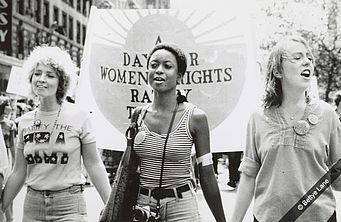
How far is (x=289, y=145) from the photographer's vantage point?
94.2 inches

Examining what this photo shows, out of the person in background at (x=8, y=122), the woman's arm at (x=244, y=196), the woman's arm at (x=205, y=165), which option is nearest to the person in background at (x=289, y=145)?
the woman's arm at (x=244, y=196)

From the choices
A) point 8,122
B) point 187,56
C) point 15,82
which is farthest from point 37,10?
point 187,56

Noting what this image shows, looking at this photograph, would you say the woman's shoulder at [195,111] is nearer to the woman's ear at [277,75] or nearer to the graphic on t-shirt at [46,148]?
the woman's ear at [277,75]

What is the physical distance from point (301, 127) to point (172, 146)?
18.9 inches

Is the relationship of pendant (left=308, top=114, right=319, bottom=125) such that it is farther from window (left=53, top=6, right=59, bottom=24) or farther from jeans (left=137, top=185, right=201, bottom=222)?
window (left=53, top=6, right=59, bottom=24)

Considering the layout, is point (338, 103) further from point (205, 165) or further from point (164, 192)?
point (164, 192)

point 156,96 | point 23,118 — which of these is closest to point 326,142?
point 156,96

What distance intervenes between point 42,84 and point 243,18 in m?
1.13

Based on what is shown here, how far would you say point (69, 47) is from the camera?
389 cm

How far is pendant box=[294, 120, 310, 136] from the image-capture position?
239 cm

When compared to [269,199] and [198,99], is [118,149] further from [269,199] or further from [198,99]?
[269,199]

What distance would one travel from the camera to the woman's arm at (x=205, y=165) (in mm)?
2486

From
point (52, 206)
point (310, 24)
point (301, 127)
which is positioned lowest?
point (52, 206)

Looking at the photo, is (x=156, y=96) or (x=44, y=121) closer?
(x=156, y=96)
